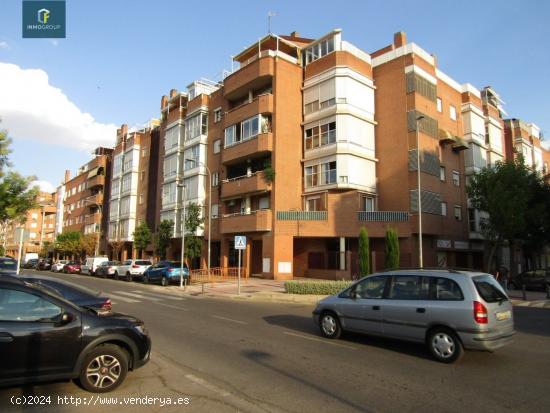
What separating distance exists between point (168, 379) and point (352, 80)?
2949 centimetres

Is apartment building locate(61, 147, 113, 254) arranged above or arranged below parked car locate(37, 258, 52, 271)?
above

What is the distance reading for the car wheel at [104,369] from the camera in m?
5.45

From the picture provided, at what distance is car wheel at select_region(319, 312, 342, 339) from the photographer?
9.38 meters

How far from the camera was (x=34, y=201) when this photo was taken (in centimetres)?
2170

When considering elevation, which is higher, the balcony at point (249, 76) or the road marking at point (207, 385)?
the balcony at point (249, 76)

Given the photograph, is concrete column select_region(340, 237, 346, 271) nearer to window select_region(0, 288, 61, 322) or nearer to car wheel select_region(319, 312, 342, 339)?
car wheel select_region(319, 312, 342, 339)

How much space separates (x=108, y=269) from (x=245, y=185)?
14.6 metres

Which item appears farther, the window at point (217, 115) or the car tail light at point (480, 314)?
the window at point (217, 115)

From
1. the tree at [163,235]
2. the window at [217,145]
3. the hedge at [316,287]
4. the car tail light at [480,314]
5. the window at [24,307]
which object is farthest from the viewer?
the window at [217,145]

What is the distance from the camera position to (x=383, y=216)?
29.1 m

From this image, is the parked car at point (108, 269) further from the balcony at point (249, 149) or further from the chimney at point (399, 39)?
the chimney at point (399, 39)

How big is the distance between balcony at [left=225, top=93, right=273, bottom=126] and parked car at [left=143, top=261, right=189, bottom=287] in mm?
13064

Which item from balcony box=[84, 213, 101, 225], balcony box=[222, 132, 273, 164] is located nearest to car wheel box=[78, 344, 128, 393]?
balcony box=[222, 132, 273, 164]

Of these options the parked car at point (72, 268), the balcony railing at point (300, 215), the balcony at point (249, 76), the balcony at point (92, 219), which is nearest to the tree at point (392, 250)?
the balcony railing at point (300, 215)
